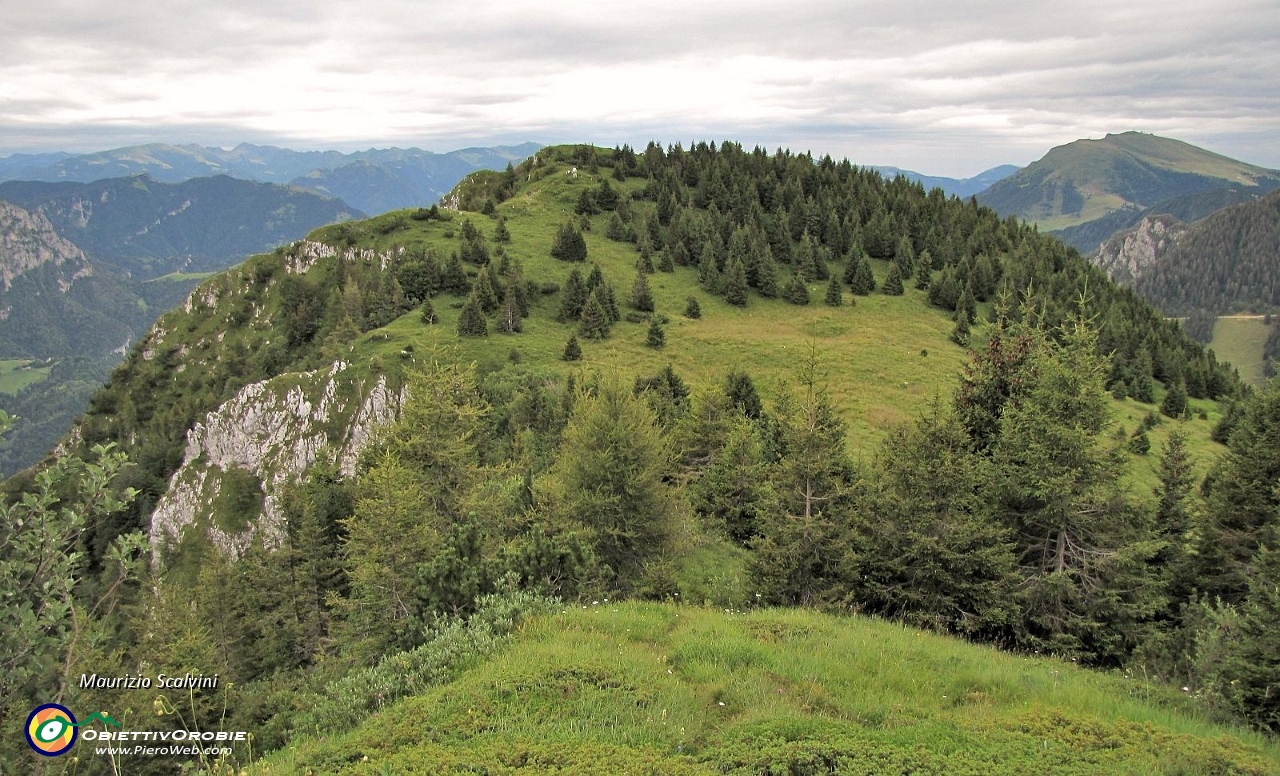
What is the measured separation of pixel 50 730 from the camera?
23.0ft

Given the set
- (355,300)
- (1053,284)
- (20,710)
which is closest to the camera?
(20,710)

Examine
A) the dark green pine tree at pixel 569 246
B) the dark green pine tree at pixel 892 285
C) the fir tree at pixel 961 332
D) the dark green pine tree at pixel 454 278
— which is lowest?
the fir tree at pixel 961 332

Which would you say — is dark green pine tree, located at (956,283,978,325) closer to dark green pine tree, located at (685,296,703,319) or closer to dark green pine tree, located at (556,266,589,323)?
dark green pine tree, located at (685,296,703,319)

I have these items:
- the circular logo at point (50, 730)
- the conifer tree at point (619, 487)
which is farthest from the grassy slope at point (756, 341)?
the circular logo at point (50, 730)

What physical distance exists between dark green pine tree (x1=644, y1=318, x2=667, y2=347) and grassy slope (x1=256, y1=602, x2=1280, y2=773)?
161ft

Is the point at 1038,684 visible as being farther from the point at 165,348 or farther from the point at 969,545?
the point at 165,348

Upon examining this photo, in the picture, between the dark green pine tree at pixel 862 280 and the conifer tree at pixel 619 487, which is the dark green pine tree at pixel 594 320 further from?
the conifer tree at pixel 619 487

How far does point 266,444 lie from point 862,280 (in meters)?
67.4

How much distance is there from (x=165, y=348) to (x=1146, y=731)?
121395mm

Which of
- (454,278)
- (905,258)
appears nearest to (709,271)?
(905,258)

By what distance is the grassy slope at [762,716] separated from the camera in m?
8.57

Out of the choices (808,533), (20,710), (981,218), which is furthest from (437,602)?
(981,218)

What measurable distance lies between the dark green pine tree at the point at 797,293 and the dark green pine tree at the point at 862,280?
651 cm

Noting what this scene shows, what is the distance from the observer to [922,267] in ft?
271
